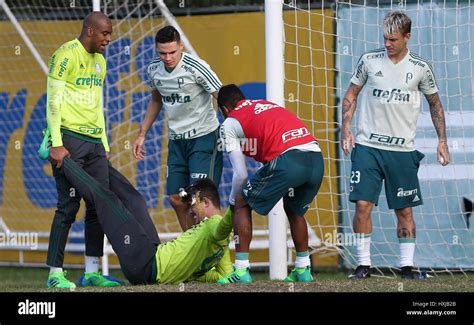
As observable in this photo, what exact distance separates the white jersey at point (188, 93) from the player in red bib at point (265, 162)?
89 centimetres

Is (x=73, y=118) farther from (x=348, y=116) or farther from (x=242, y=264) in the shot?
(x=348, y=116)

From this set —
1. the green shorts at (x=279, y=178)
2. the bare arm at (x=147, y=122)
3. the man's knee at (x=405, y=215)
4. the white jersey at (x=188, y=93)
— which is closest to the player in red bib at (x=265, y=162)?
the green shorts at (x=279, y=178)

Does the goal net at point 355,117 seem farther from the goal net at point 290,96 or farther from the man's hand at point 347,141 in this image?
the man's hand at point 347,141

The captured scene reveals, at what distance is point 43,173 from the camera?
13062 millimetres

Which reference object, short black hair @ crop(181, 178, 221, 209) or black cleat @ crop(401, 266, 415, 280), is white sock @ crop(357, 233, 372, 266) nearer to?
black cleat @ crop(401, 266, 415, 280)

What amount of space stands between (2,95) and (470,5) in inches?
209

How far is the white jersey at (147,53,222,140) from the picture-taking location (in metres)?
9.59

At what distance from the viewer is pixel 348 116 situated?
31.0 feet

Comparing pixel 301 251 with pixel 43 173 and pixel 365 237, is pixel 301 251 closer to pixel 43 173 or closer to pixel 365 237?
pixel 365 237

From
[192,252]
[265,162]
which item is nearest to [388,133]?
[265,162]

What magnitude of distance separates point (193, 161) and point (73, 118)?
1161mm

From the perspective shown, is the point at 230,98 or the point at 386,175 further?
the point at 386,175

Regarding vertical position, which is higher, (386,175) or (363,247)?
(386,175)

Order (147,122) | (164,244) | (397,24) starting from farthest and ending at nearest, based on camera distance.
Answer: (147,122) < (397,24) < (164,244)
